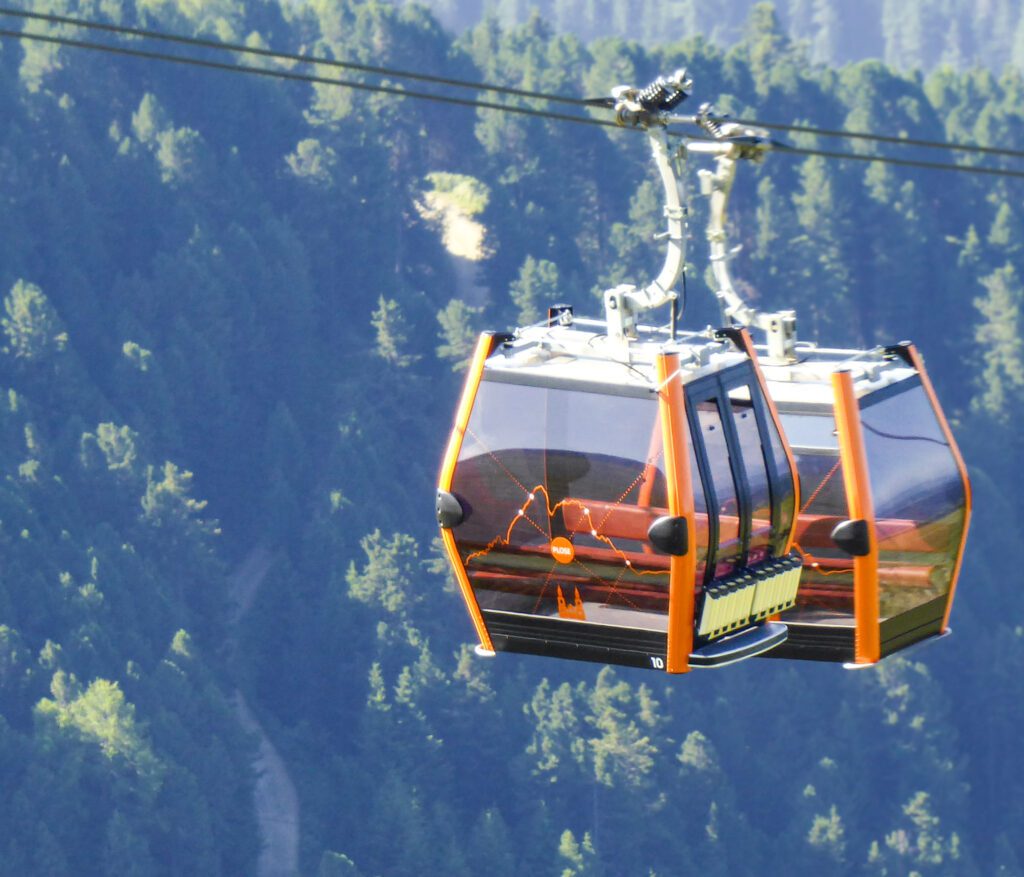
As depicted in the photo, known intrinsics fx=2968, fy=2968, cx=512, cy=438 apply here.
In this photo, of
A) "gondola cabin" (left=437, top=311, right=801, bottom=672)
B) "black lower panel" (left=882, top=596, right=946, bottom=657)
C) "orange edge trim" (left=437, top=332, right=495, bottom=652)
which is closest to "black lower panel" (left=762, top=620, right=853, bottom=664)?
"black lower panel" (left=882, top=596, right=946, bottom=657)

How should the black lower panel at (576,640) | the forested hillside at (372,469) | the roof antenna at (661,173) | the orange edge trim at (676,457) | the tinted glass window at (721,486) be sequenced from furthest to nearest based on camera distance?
the forested hillside at (372,469), the black lower panel at (576,640), the tinted glass window at (721,486), the orange edge trim at (676,457), the roof antenna at (661,173)

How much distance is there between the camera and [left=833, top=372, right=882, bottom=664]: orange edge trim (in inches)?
840

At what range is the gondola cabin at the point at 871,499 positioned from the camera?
2159 centimetres

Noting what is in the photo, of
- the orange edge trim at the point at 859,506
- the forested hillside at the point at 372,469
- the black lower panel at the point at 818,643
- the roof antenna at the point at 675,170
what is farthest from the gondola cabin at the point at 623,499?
the forested hillside at the point at 372,469

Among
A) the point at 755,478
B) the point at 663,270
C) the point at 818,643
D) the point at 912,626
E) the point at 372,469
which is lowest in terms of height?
the point at 818,643

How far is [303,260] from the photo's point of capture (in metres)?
129

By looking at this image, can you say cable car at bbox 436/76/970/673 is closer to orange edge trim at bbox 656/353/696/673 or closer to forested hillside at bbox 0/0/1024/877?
orange edge trim at bbox 656/353/696/673

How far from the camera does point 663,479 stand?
64.6 feet

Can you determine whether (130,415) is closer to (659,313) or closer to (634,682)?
(634,682)

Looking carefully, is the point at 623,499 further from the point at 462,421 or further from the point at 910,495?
the point at 910,495

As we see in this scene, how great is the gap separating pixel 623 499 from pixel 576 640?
47.4 inches

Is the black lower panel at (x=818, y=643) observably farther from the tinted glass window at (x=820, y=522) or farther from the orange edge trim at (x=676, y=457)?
the orange edge trim at (x=676, y=457)

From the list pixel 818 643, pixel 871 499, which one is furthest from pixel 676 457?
pixel 818 643

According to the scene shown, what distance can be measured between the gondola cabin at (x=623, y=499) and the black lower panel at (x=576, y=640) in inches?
0.6
